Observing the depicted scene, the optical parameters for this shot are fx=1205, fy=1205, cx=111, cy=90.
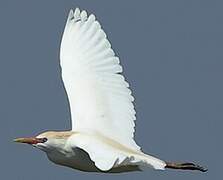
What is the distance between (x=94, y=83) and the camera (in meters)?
13.2

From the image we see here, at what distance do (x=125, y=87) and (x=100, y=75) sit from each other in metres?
0.34

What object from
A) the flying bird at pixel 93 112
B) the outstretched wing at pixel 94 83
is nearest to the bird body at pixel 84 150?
the flying bird at pixel 93 112

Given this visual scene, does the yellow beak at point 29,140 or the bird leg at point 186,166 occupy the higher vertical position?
the yellow beak at point 29,140

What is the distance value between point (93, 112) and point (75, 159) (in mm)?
979

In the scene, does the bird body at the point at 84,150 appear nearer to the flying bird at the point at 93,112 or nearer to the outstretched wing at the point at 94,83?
the flying bird at the point at 93,112

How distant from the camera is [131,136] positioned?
1271cm

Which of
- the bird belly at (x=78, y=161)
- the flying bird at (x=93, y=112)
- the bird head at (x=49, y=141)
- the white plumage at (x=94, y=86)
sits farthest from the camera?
the white plumage at (x=94, y=86)

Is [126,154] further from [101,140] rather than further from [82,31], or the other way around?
[82,31]

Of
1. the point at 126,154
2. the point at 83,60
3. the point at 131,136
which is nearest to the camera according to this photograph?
the point at 126,154

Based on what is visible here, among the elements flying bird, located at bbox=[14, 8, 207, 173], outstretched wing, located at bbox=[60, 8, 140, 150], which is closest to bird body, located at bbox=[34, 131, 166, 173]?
flying bird, located at bbox=[14, 8, 207, 173]

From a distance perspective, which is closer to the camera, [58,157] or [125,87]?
[58,157]

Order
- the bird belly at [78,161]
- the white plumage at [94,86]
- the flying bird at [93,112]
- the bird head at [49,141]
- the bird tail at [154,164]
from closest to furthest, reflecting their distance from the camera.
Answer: the bird tail at [154,164] → the flying bird at [93,112] → the bird belly at [78,161] → the bird head at [49,141] → the white plumage at [94,86]

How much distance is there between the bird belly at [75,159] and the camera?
1198 centimetres

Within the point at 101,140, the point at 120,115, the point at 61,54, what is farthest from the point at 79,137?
the point at 61,54
